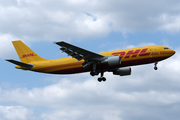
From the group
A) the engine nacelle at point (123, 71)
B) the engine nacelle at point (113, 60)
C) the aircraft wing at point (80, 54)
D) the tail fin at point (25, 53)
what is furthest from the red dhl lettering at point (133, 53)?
the tail fin at point (25, 53)

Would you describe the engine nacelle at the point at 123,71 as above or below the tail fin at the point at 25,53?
below

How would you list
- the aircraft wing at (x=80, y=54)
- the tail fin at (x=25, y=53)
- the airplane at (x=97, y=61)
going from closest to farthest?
the aircraft wing at (x=80, y=54)
the airplane at (x=97, y=61)
the tail fin at (x=25, y=53)

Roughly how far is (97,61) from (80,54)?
2920 millimetres

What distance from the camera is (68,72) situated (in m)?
44.1

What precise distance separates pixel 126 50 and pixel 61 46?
1017 centimetres

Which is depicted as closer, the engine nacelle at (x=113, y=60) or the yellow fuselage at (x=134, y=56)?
the engine nacelle at (x=113, y=60)

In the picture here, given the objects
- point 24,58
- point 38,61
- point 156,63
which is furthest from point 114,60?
point 24,58

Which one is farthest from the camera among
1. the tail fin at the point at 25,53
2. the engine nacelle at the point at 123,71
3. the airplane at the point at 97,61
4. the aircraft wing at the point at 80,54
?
the tail fin at the point at 25,53

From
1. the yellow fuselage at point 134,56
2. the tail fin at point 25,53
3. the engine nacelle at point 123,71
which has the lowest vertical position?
the engine nacelle at point 123,71

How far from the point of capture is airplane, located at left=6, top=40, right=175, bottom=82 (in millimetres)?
40125

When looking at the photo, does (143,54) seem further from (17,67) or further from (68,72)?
(17,67)

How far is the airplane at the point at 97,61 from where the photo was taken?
40.1 m

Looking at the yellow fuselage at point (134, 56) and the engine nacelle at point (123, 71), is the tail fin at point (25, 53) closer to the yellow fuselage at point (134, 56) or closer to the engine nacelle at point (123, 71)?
the yellow fuselage at point (134, 56)

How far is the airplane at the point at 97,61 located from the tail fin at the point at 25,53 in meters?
1.47
